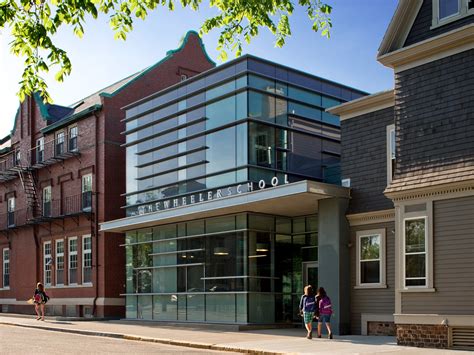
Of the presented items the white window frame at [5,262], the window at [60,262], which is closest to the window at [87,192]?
the window at [60,262]

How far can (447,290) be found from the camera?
1642 cm

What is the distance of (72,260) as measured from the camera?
35.7 m

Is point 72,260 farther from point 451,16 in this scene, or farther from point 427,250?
point 451,16

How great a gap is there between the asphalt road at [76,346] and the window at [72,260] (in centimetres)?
1318

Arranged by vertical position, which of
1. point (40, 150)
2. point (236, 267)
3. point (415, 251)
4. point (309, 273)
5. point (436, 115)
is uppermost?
point (40, 150)

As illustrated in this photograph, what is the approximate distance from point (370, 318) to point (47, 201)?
75.7 ft

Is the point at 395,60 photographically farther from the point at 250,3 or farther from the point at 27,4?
the point at 27,4

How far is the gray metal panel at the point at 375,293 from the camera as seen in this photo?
20047 millimetres

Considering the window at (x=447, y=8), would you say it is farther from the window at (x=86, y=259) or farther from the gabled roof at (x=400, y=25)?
the window at (x=86, y=259)

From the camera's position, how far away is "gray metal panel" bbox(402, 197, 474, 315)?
16.0 m

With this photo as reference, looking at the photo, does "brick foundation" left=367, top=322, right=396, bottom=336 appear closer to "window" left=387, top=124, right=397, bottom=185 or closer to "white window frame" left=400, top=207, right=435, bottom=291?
"white window frame" left=400, top=207, right=435, bottom=291

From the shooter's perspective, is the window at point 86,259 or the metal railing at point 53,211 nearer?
the window at point 86,259

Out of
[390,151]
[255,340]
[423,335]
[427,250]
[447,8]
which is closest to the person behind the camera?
[423,335]

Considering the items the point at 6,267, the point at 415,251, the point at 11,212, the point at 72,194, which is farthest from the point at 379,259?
the point at 6,267
